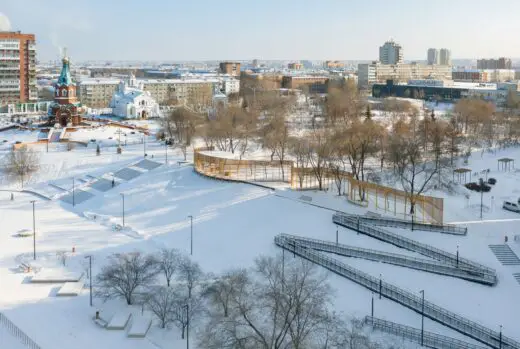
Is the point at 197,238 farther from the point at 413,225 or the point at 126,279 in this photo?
the point at 413,225

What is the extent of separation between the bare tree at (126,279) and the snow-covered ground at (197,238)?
1.18ft

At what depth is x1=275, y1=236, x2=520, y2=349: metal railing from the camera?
15312 millimetres

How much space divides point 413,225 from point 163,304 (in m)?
10.7

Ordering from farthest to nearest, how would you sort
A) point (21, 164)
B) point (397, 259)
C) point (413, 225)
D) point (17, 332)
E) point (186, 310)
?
point (21, 164), point (413, 225), point (397, 259), point (17, 332), point (186, 310)

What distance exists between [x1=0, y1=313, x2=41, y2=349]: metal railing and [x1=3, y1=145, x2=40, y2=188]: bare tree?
19440 millimetres

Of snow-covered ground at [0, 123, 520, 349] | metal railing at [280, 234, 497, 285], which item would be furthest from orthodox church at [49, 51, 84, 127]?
metal railing at [280, 234, 497, 285]

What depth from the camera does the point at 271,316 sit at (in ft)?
49.4

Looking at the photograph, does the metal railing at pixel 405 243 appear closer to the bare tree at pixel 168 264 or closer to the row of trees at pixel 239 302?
the row of trees at pixel 239 302

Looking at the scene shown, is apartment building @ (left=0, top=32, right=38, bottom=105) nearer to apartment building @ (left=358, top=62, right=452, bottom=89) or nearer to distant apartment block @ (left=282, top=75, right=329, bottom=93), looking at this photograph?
distant apartment block @ (left=282, top=75, right=329, bottom=93)

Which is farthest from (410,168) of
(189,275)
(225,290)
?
(225,290)

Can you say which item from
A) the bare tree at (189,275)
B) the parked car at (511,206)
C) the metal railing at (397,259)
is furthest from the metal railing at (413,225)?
the bare tree at (189,275)

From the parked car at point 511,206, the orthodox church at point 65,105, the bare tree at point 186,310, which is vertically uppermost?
the orthodox church at point 65,105

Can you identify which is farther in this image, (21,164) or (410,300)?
(21,164)

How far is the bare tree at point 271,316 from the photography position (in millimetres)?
13750
